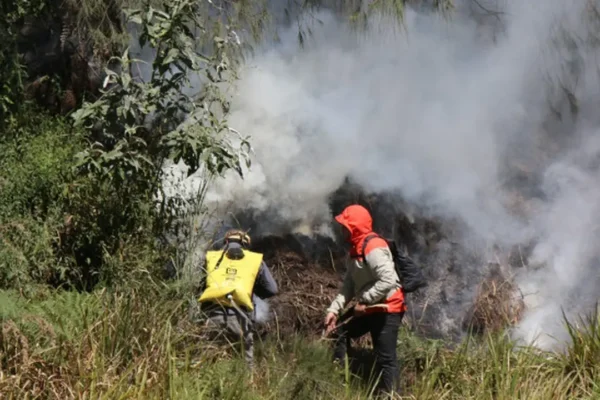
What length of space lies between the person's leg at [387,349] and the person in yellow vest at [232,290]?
852 mm

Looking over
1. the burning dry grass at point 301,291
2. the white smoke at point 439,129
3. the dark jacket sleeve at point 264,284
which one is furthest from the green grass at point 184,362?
the white smoke at point 439,129

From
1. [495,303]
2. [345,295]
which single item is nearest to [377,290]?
[345,295]

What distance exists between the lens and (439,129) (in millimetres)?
10336

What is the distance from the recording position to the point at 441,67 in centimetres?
1084

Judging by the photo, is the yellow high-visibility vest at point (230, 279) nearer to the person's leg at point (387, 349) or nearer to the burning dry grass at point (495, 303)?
the person's leg at point (387, 349)

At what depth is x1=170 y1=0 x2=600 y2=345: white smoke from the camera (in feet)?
29.3

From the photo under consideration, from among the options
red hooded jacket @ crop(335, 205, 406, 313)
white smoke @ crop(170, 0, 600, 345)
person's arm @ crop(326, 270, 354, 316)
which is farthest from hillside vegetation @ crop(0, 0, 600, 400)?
white smoke @ crop(170, 0, 600, 345)

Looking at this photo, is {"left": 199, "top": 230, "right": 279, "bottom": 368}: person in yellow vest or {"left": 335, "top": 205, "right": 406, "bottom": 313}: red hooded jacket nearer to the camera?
{"left": 335, "top": 205, "right": 406, "bottom": 313}: red hooded jacket

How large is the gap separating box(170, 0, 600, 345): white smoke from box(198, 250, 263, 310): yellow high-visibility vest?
2.50 metres

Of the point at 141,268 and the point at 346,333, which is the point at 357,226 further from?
the point at 141,268

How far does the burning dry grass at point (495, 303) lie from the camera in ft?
27.1

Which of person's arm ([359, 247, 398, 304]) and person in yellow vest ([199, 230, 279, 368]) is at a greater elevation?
person's arm ([359, 247, 398, 304])

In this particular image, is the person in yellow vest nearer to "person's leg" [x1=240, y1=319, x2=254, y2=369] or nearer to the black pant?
"person's leg" [x1=240, y1=319, x2=254, y2=369]

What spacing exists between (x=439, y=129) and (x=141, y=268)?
5.29m
